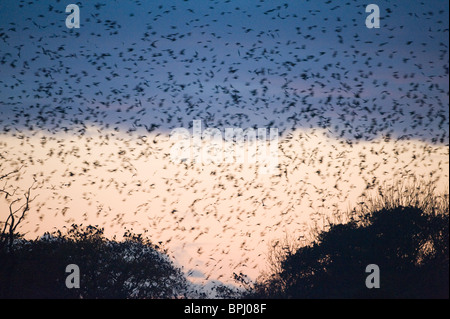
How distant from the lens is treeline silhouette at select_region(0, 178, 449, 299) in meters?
30.0

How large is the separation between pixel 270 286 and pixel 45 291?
638 inches

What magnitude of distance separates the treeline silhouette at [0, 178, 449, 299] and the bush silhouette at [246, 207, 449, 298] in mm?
61

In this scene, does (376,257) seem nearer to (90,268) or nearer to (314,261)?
(314,261)

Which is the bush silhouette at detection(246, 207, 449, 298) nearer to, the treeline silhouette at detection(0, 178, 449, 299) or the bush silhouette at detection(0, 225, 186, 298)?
the treeline silhouette at detection(0, 178, 449, 299)

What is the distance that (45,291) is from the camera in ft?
112

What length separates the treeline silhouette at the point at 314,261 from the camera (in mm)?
30047

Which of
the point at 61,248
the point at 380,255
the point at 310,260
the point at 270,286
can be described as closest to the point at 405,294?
the point at 380,255

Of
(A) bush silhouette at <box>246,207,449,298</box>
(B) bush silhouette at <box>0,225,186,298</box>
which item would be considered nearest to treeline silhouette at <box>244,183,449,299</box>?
(A) bush silhouette at <box>246,207,449,298</box>

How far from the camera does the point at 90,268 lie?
38.9 m

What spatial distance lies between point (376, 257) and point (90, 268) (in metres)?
20.3

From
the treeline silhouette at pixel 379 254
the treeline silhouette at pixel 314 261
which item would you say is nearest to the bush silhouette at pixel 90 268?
the treeline silhouette at pixel 314 261

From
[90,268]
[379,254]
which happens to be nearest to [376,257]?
[379,254]
